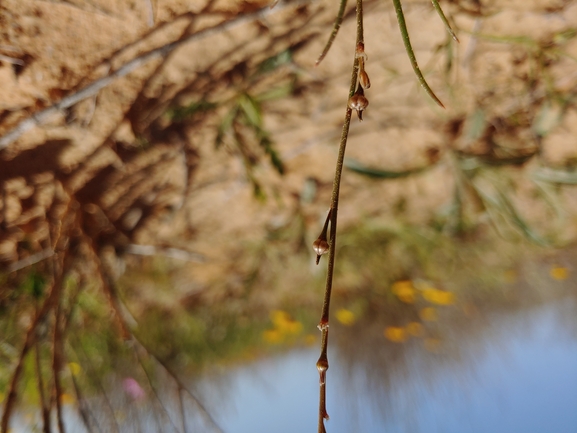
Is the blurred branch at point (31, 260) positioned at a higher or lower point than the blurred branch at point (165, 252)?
lower

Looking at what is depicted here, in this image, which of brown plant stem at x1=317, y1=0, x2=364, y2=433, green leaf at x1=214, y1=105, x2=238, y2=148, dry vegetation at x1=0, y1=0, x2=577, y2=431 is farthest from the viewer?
green leaf at x1=214, y1=105, x2=238, y2=148

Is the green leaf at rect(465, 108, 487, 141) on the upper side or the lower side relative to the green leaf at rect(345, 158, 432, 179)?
upper

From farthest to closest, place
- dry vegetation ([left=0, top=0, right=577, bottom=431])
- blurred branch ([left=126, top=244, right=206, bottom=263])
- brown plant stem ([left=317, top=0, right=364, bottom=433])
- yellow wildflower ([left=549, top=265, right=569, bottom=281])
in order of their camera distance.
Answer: yellow wildflower ([left=549, top=265, right=569, bottom=281]) < blurred branch ([left=126, top=244, right=206, bottom=263]) < dry vegetation ([left=0, top=0, right=577, bottom=431]) < brown plant stem ([left=317, top=0, right=364, bottom=433])

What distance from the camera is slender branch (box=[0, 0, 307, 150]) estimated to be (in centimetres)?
57

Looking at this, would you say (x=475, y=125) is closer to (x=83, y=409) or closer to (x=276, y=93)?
(x=276, y=93)

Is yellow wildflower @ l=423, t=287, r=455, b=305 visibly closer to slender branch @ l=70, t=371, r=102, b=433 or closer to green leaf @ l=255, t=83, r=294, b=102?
green leaf @ l=255, t=83, r=294, b=102

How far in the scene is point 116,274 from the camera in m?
0.82

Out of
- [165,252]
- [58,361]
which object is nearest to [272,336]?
[165,252]

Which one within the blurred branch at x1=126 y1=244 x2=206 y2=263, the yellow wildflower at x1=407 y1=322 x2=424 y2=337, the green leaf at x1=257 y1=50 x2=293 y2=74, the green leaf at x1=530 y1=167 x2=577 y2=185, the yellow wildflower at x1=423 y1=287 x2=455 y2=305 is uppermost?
the green leaf at x1=257 y1=50 x2=293 y2=74

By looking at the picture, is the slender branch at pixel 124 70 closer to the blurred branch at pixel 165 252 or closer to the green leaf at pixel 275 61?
the green leaf at pixel 275 61

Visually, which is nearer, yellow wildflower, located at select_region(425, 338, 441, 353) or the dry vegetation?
the dry vegetation

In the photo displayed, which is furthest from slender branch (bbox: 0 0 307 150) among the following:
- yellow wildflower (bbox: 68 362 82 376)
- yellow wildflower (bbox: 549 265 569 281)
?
yellow wildflower (bbox: 549 265 569 281)

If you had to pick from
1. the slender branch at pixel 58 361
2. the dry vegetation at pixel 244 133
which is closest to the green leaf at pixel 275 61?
the dry vegetation at pixel 244 133

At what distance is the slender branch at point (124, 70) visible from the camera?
22.3 inches
